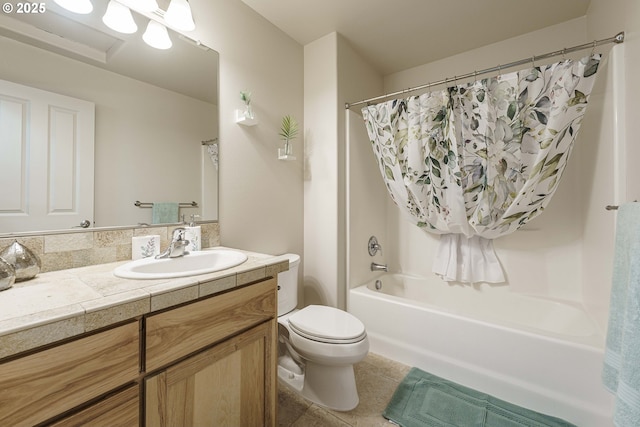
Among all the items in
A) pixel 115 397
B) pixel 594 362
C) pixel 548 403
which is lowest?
pixel 548 403

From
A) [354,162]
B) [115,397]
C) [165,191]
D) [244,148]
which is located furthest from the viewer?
[354,162]

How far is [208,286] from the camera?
871 mm

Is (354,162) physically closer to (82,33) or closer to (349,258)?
(349,258)

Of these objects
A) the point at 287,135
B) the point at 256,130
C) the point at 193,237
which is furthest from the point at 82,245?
the point at 287,135

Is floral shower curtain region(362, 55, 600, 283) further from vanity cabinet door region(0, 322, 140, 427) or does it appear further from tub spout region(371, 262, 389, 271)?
vanity cabinet door region(0, 322, 140, 427)

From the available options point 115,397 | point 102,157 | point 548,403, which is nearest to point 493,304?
point 548,403

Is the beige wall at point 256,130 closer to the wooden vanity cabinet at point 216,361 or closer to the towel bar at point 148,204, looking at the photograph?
the towel bar at point 148,204

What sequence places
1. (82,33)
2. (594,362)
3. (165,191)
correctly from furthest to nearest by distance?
(165,191) < (594,362) < (82,33)

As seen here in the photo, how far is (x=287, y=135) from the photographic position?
1.94 m

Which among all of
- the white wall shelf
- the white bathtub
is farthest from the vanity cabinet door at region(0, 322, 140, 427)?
the white bathtub

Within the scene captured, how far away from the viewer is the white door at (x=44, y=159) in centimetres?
96

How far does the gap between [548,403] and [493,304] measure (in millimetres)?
744

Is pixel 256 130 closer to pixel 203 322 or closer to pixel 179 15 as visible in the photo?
pixel 179 15

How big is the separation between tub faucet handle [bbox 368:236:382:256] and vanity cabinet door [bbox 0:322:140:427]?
1.89 m
